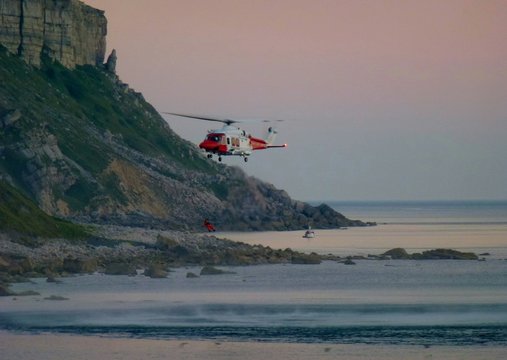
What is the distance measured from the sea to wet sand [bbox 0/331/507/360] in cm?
162

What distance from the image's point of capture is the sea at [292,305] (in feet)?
221

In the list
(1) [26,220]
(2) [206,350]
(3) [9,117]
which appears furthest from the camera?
(3) [9,117]

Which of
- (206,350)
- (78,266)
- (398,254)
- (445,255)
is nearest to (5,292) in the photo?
(78,266)

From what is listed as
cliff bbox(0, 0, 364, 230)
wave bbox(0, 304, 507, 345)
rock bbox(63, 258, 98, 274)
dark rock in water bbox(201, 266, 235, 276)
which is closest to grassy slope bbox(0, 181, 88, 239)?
rock bbox(63, 258, 98, 274)

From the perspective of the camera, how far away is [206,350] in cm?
6184

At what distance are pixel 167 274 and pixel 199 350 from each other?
136 ft

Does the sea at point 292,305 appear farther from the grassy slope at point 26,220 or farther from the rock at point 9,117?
the rock at point 9,117

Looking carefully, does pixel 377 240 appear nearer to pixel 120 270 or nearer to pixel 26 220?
pixel 26 220

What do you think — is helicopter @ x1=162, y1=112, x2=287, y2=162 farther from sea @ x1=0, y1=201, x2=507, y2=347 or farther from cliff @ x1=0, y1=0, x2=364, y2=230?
cliff @ x1=0, y1=0, x2=364, y2=230

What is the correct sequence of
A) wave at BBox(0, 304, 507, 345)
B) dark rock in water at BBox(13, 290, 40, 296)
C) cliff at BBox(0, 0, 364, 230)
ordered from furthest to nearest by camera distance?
cliff at BBox(0, 0, 364, 230) < dark rock in water at BBox(13, 290, 40, 296) < wave at BBox(0, 304, 507, 345)

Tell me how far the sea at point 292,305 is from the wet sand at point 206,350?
1.62 m

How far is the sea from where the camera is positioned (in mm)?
67250

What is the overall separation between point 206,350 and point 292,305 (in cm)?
2139

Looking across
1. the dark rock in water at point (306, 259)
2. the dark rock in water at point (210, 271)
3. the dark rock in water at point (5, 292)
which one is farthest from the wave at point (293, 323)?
the dark rock in water at point (306, 259)
